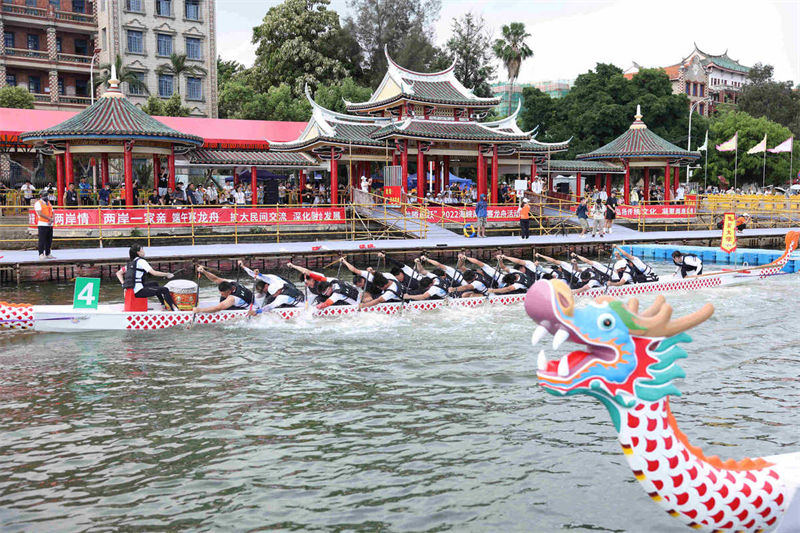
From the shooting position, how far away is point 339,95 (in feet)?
158

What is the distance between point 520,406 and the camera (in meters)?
9.46

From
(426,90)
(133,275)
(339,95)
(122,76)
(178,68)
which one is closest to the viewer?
(133,275)

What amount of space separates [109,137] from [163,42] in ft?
90.5

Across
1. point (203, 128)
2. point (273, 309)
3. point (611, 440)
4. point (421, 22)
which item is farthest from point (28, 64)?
point (611, 440)

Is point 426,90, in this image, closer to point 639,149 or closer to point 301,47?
point 639,149

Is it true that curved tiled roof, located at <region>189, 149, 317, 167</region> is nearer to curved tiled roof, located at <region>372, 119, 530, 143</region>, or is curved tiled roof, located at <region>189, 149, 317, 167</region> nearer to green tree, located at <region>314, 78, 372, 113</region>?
curved tiled roof, located at <region>372, 119, 530, 143</region>

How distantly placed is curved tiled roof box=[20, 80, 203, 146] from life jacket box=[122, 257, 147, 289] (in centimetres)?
1571

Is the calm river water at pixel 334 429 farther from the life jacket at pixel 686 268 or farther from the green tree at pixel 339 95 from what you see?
A: the green tree at pixel 339 95

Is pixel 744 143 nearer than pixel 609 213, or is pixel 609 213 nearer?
pixel 609 213

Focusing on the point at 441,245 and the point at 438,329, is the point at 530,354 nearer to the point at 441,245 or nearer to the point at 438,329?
the point at 438,329

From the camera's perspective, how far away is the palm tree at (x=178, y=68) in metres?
49.9

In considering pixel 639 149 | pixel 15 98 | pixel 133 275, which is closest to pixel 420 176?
pixel 639 149

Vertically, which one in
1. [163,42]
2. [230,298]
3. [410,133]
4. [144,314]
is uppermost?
[163,42]

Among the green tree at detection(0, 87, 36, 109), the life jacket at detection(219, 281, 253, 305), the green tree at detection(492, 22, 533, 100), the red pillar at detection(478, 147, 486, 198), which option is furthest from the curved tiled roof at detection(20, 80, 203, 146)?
the green tree at detection(492, 22, 533, 100)
